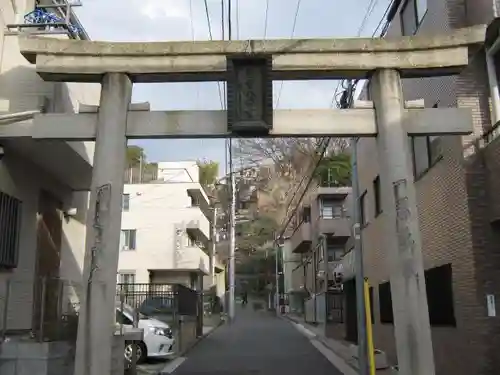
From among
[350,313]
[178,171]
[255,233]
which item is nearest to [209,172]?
[255,233]

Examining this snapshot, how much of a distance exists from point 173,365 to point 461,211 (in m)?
8.73

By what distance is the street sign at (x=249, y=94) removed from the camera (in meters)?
9.04

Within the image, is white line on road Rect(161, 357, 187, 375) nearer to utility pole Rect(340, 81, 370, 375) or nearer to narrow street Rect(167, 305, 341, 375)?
narrow street Rect(167, 305, 341, 375)

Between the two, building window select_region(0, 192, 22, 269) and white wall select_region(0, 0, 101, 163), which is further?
white wall select_region(0, 0, 101, 163)

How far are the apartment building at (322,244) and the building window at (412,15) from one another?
584 inches

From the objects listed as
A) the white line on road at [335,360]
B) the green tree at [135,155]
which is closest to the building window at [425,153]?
the white line on road at [335,360]

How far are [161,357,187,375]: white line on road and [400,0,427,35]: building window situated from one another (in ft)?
34.3

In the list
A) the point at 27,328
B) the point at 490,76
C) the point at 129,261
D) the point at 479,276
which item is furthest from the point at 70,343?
the point at 129,261

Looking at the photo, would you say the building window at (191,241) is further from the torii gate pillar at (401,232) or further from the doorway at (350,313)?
the torii gate pillar at (401,232)

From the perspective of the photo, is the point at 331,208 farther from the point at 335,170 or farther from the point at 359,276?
the point at 359,276

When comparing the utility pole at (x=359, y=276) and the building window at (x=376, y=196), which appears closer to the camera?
the utility pole at (x=359, y=276)

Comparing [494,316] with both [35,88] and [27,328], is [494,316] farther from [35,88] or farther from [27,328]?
[35,88]

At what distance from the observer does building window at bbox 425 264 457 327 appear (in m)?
12.1

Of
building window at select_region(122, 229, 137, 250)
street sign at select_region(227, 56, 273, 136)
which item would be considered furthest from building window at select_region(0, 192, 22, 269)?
building window at select_region(122, 229, 137, 250)
